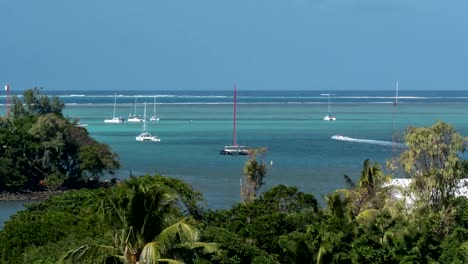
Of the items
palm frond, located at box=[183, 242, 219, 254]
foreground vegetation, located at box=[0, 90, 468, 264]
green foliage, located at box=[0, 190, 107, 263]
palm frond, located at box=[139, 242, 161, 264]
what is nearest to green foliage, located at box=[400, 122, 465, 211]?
foreground vegetation, located at box=[0, 90, 468, 264]

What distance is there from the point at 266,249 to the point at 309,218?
1582 millimetres

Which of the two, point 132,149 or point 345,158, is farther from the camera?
point 132,149

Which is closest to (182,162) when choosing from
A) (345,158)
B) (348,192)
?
(345,158)

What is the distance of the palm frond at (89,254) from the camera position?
773 inches

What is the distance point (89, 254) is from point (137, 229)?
3.67 ft

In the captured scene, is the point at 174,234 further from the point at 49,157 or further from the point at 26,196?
the point at 49,157

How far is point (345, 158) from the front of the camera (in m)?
83.0

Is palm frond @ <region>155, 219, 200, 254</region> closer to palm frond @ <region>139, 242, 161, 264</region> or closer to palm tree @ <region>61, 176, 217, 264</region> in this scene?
palm tree @ <region>61, 176, 217, 264</region>

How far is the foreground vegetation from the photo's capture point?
2011cm

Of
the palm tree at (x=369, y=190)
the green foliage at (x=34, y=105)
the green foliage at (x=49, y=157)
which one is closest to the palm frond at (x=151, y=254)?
the palm tree at (x=369, y=190)

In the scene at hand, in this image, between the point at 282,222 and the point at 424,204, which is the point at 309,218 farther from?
the point at 424,204

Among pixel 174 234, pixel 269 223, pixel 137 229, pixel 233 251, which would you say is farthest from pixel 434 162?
pixel 137 229

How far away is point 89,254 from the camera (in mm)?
Answer: 19688

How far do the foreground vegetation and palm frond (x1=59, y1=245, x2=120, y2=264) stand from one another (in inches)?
0.8
